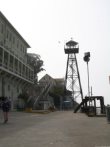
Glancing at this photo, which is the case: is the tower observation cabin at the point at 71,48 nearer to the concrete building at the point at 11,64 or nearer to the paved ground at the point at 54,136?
the concrete building at the point at 11,64

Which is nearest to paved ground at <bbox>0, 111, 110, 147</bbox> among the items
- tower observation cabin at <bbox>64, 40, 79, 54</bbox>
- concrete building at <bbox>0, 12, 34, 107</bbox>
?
concrete building at <bbox>0, 12, 34, 107</bbox>

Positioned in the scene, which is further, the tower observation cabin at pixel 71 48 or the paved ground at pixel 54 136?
the tower observation cabin at pixel 71 48

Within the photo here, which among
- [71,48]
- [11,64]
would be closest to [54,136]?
[11,64]

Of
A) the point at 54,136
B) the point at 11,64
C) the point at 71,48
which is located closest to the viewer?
the point at 54,136

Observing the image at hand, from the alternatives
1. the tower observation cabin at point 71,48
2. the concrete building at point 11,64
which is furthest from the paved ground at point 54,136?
the tower observation cabin at point 71,48

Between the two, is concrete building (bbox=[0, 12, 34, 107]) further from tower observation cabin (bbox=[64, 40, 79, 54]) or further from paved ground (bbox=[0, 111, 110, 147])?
paved ground (bbox=[0, 111, 110, 147])

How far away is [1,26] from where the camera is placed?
136 ft

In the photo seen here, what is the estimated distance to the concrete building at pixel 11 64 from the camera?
130 ft

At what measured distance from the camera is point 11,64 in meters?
44.3

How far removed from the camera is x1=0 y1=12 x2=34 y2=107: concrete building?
39.6m

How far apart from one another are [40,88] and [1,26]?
24.2 m

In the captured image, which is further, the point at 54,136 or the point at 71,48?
the point at 71,48

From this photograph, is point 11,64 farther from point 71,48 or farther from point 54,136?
point 54,136

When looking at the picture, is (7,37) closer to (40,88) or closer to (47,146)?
(40,88)
